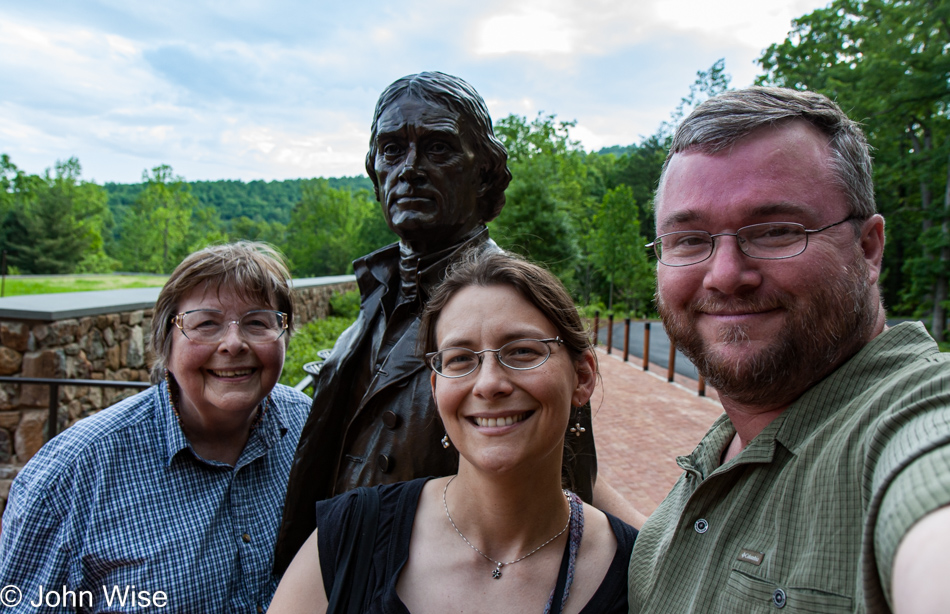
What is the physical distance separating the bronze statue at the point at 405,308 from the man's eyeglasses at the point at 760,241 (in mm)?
739

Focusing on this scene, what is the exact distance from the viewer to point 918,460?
2.95 feet

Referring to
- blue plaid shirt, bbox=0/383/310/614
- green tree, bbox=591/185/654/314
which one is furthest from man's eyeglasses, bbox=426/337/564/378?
green tree, bbox=591/185/654/314

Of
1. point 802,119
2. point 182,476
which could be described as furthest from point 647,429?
point 802,119

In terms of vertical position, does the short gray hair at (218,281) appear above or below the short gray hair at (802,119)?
below

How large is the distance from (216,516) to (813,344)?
2.15m

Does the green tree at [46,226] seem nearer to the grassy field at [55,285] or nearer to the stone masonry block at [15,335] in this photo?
the grassy field at [55,285]

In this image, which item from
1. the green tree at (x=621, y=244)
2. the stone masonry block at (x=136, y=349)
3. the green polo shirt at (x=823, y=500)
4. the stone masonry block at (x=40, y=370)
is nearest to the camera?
the green polo shirt at (x=823, y=500)

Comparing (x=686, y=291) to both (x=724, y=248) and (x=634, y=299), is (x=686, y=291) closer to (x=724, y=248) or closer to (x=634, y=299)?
(x=724, y=248)

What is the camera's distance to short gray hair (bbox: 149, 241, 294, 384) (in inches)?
94.8

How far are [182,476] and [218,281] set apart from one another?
0.79 meters

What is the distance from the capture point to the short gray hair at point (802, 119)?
144 cm

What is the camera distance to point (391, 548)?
1.65 m

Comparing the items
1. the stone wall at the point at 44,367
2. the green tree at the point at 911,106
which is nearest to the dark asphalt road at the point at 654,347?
the green tree at the point at 911,106

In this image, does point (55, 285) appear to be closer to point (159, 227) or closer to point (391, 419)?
point (391, 419)
